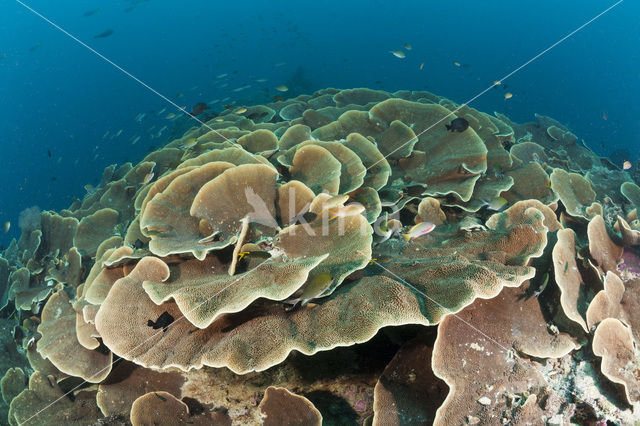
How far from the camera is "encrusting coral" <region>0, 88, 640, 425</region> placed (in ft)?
6.10

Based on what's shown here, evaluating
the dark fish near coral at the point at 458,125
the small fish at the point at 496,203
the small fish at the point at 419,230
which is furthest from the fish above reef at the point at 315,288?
the dark fish near coral at the point at 458,125

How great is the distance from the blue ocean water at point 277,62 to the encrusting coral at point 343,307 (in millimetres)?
31229

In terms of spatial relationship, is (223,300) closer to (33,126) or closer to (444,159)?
(444,159)

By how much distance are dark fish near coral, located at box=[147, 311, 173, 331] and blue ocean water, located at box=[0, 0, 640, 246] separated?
110 feet

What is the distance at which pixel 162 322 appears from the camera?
209 cm

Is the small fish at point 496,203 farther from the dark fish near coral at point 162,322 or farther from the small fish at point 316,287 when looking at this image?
the dark fish near coral at point 162,322

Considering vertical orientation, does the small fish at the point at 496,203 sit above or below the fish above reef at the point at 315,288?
below

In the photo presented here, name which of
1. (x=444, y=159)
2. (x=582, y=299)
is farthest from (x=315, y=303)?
(x=444, y=159)

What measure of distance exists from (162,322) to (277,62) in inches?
2078

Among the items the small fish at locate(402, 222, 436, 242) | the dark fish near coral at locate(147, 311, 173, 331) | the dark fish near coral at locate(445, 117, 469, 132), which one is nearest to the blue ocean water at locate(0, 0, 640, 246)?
the dark fish near coral at locate(445, 117, 469, 132)

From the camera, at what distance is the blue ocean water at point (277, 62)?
4119cm

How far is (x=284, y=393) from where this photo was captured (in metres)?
2.09

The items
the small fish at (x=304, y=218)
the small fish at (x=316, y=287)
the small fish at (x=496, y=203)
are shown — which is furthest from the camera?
the small fish at (x=496, y=203)

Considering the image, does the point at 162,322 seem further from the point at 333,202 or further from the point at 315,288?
the point at 333,202
